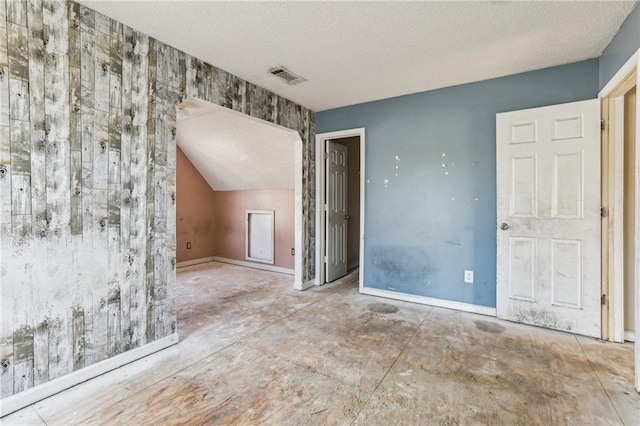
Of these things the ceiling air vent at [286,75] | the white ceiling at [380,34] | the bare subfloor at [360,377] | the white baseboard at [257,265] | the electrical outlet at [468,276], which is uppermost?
the ceiling air vent at [286,75]

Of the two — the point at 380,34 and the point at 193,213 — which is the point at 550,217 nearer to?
the point at 380,34

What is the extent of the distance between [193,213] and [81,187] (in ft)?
12.8

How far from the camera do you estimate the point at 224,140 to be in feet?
15.5

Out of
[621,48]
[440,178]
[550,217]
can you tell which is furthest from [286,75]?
[550,217]

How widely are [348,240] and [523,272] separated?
2664mm

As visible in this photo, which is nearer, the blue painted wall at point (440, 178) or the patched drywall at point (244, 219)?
the blue painted wall at point (440, 178)

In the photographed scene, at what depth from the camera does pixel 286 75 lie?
2.99 meters

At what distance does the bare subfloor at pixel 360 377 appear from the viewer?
5.42 feet

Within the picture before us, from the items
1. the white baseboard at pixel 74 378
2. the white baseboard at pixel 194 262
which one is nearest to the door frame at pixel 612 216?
the white baseboard at pixel 74 378

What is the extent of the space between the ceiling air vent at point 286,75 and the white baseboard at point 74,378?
252 centimetres

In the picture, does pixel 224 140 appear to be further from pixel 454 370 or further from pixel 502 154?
pixel 454 370

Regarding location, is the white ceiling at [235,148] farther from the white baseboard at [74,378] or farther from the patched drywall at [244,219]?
the white baseboard at [74,378]

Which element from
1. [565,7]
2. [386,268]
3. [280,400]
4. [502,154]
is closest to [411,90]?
[502,154]

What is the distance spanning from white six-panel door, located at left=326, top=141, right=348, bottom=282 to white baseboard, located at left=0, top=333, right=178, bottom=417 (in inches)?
97.5
